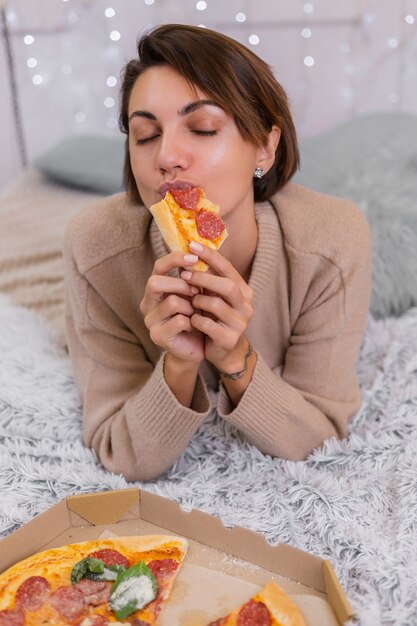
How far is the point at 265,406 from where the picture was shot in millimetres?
1322

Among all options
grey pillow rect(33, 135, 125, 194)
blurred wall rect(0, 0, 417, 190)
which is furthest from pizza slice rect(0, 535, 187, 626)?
blurred wall rect(0, 0, 417, 190)

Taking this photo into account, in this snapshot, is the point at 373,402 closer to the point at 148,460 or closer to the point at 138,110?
the point at 148,460

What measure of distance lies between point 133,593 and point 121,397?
545 mm

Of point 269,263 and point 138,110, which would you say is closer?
point 138,110

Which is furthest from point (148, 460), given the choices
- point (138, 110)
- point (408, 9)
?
point (408, 9)

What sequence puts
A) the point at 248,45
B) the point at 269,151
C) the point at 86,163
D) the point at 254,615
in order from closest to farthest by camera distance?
the point at 254,615, the point at 269,151, the point at 86,163, the point at 248,45

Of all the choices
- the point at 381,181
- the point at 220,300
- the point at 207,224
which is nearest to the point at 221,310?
the point at 220,300

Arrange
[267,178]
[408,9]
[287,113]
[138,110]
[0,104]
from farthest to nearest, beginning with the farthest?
[0,104] → [408,9] → [267,178] → [287,113] → [138,110]

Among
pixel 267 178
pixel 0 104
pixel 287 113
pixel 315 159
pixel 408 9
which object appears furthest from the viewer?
pixel 0 104

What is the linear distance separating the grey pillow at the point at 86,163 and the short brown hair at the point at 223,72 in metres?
1.16

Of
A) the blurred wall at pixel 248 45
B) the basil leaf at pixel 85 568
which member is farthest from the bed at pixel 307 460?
the blurred wall at pixel 248 45

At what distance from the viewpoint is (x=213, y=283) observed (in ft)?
3.66

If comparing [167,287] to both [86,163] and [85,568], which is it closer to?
[85,568]

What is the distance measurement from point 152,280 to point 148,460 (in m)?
0.37
